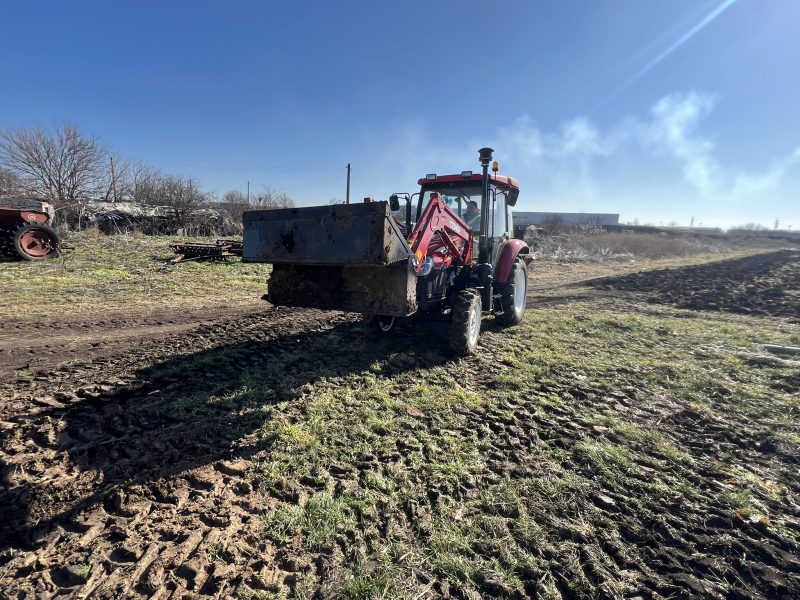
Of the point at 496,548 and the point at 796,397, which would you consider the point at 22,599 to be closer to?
the point at 496,548

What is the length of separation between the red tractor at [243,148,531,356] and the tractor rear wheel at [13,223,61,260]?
10949mm

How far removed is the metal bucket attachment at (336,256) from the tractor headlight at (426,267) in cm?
61

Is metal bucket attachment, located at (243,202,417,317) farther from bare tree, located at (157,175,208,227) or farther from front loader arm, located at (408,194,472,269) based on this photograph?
bare tree, located at (157,175,208,227)

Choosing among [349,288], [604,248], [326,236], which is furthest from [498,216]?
[604,248]

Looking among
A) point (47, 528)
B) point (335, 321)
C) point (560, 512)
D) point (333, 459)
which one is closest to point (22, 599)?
point (47, 528)

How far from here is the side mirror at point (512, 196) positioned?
23.6ft

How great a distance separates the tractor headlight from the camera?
17.1 ft

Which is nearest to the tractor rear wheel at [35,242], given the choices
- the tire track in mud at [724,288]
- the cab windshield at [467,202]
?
the cab windshield at [467,202]

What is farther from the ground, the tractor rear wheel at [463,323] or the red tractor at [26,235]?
the red tractor at [26,235]

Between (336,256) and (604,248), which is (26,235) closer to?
(336,256)

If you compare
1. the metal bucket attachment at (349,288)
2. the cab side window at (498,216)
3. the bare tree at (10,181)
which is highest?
the bare tree at (10,181)

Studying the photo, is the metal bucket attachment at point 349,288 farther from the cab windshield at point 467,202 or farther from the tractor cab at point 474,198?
the cab windshield at point 467,202

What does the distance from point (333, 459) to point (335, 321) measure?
13.8 ft

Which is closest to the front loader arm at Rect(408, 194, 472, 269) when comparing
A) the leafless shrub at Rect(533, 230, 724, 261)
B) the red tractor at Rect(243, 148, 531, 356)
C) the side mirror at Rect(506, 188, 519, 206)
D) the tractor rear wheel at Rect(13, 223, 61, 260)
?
the red tractor at Rect(243, 148, 531, 356)
